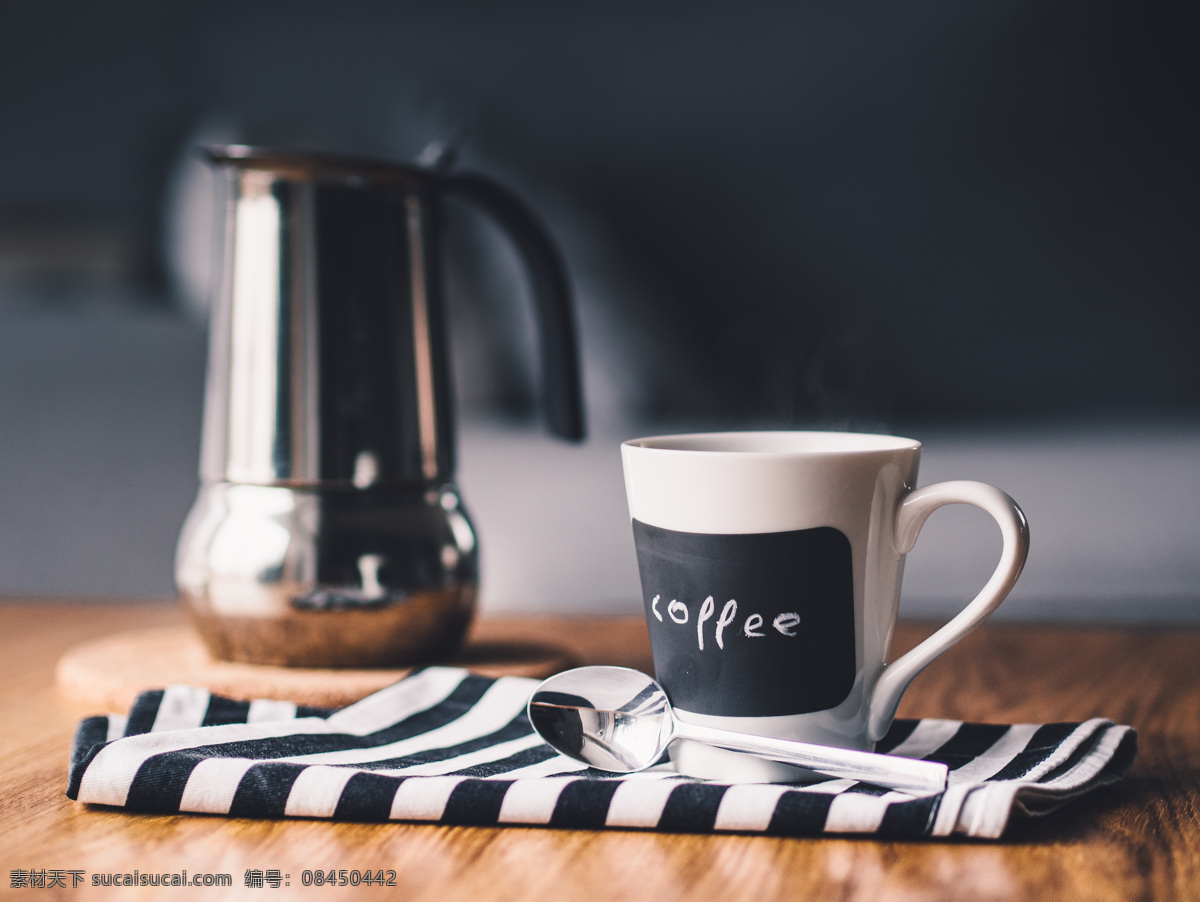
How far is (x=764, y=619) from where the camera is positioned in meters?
0.36

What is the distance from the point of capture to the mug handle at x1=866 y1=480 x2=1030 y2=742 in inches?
14.5

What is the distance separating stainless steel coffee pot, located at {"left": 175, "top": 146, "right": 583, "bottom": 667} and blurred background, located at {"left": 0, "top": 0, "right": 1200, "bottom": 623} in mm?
296

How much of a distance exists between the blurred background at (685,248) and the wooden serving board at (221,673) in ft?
1.01

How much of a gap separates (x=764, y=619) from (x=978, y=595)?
8cm

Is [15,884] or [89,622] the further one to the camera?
[89,622]

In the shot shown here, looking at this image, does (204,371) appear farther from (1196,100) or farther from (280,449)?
(1196,100)

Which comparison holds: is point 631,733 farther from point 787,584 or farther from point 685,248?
point 685,248

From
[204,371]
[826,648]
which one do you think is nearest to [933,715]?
[826,648]

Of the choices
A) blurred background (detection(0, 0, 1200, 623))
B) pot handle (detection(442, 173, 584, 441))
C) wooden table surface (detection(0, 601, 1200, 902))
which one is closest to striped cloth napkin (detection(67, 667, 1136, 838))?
wooden table surface (detection(0, 601, 1200, 902))

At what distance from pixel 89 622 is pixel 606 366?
455 millimetres

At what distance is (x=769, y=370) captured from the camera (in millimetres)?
871

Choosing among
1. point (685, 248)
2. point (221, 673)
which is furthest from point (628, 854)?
point (685, 248)

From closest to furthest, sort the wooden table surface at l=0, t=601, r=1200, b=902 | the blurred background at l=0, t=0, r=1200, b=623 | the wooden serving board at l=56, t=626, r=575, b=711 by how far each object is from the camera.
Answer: the wooden table surface at l=0, t=601, r=1200, b=902 → the wooden serving board at l=56, t=626, r=575, b=711 → the blurred background at l=0, t=0, r=1200, b=623

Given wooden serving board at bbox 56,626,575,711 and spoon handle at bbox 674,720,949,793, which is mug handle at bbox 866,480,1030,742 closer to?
spoon handle at bbox 674,720,949,793
